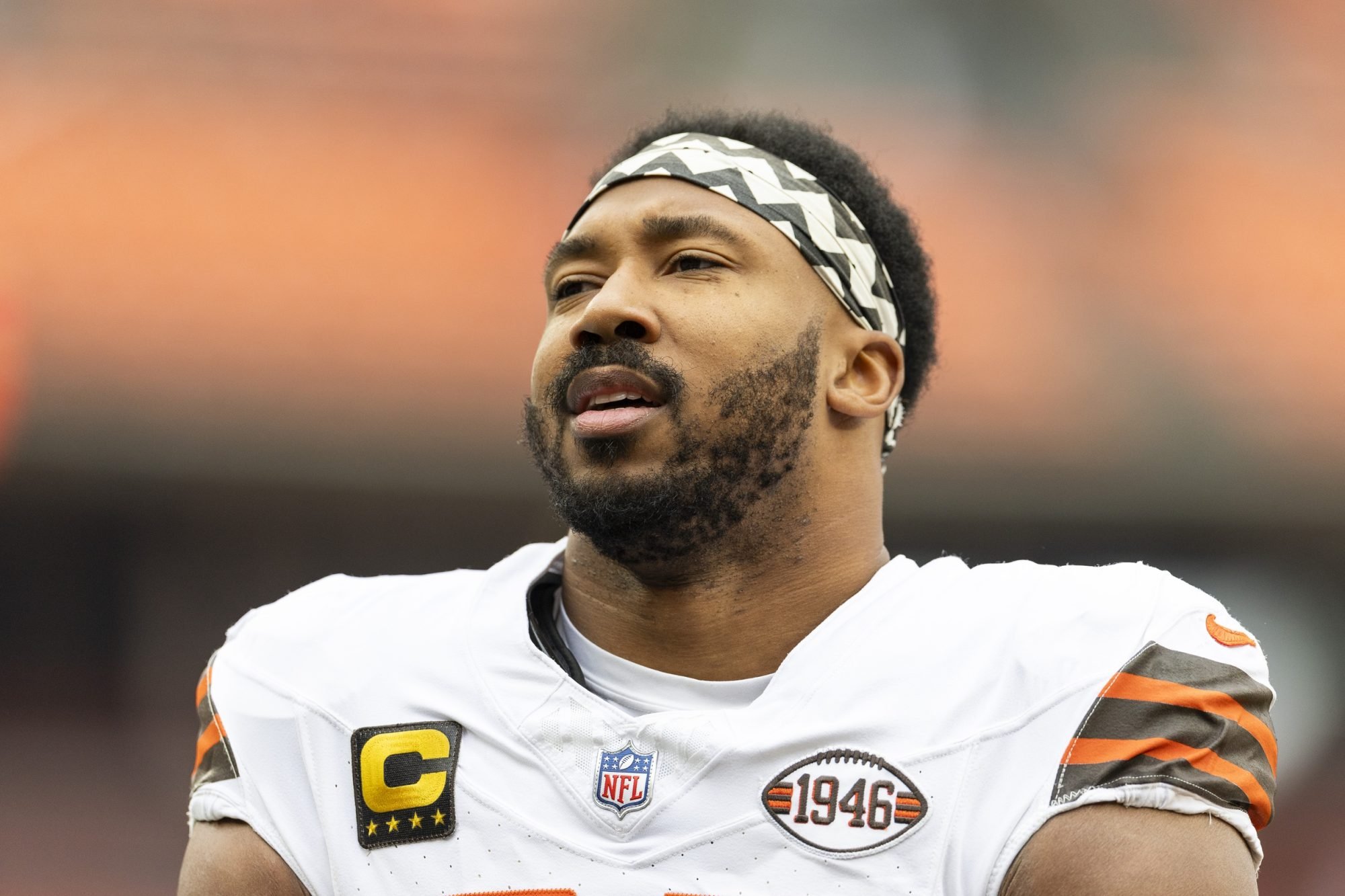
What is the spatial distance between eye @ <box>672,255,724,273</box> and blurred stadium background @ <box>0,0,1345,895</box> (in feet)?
11.0

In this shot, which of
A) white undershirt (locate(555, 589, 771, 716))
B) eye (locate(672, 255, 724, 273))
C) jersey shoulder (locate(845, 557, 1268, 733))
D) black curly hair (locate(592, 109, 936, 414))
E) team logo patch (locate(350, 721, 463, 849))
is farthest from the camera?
black curly hair (locate(592, 109, 936, 414))

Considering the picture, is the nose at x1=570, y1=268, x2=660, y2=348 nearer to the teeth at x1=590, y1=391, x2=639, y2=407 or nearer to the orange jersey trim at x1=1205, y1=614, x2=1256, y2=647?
the teeth at x1=590, y1=391, x2=639, y2=407

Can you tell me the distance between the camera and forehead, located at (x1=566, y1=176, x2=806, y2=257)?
213 centimetres

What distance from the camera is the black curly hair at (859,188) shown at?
2.43 metres

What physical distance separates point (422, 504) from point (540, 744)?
3.79m

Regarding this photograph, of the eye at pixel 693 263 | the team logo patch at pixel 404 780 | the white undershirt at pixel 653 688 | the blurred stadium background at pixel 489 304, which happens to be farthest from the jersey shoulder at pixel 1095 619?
the blurred stadium background at pixel 489 304

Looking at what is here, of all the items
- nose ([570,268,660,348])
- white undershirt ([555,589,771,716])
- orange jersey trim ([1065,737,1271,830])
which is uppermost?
nose ([570,268,660,348])

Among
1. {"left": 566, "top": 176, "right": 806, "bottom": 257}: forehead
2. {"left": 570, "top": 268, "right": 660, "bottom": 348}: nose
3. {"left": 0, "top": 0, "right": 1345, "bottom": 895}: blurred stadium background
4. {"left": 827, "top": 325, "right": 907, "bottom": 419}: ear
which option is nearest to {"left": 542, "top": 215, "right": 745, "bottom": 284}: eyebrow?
{"left": 566, "top": 176, "right": 806, "bottom": 257}: forehead

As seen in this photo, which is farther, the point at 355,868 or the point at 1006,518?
the point at 1006,518

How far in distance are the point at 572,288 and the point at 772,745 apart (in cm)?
80

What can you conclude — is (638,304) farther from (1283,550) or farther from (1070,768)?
(1283,550)

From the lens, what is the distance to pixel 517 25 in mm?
6684

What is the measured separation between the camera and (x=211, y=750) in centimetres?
197

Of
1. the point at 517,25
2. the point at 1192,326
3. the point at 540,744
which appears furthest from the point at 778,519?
the point at 517,25
